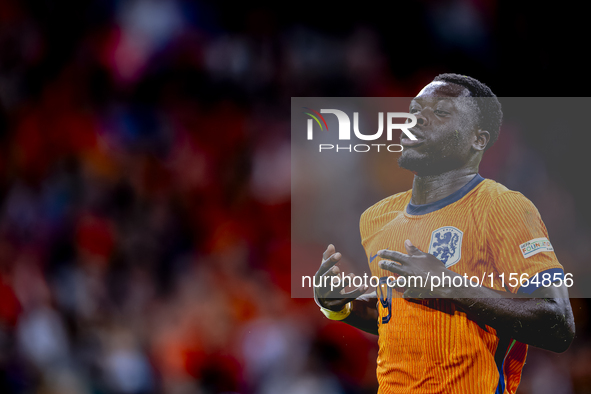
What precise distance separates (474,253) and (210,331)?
3.06ft

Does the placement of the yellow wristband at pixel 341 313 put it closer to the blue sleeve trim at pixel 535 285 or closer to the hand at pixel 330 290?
the hand at pixel 330 290

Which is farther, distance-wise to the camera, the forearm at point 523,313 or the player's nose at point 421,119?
the player's nose at point 421,119

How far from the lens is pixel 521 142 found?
3.98 ft

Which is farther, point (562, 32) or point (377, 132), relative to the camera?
Result: point (562, 32)

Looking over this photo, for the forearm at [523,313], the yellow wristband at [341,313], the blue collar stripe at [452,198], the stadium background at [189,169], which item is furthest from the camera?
the stadium background at [189,169]

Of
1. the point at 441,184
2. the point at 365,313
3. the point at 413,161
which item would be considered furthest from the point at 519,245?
the point at 365,313

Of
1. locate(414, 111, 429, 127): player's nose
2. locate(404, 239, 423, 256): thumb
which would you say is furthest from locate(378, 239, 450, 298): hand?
locate(414, 111, 429, 127): player's nose

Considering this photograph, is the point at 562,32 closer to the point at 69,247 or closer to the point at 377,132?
the point at 377,132

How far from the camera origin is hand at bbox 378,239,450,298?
1.05m

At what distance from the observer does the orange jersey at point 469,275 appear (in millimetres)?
1060

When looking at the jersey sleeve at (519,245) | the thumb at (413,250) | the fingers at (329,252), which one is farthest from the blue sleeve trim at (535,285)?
the fingers at (329,252)

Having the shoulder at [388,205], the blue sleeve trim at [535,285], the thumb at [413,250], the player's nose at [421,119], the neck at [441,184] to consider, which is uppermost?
the player's nose at [421,119]

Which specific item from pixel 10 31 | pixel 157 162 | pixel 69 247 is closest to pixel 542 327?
pixel 157 162

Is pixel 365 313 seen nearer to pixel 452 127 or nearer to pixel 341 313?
pixel 341 313
